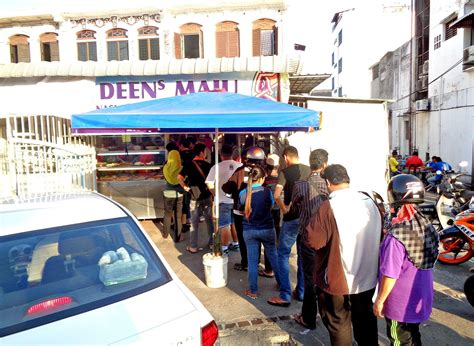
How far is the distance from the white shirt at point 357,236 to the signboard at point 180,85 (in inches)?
210

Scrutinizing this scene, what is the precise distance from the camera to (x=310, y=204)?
12.0ft

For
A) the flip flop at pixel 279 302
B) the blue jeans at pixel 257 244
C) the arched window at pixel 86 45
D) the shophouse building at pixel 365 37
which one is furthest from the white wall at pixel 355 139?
the shophouse building at pixel 365 37

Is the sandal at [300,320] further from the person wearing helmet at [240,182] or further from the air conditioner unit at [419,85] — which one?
the air conditioner unit at [419,85]

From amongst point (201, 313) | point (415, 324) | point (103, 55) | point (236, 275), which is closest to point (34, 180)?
point (236, 275)

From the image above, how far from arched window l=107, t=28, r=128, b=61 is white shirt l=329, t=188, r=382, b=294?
1173cm

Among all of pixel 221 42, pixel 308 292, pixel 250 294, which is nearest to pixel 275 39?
pixel 221 42

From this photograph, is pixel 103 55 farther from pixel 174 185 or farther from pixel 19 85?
pixel 174 185

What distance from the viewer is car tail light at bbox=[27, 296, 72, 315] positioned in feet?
7.27

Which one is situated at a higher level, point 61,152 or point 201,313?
point 61,152

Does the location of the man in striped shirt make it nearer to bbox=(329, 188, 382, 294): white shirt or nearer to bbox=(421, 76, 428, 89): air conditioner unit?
bbox=(329, 188, 382, 294): white shirt

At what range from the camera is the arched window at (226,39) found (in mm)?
12586

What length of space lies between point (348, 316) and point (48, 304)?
2.18 meters

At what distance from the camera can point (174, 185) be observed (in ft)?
22.8

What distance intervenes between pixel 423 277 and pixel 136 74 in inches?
270
